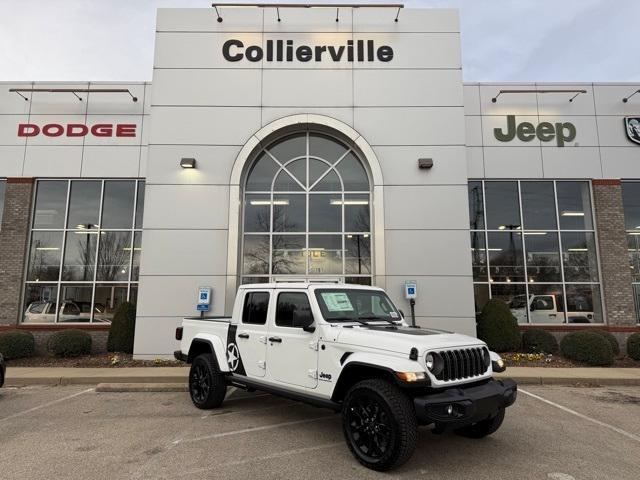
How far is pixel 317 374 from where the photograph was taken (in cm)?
507

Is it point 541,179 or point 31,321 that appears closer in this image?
point 31,321

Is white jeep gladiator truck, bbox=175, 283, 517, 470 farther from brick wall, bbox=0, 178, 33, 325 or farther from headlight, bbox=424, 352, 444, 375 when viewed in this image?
brick wall, bbox=0, 178, 33, 325

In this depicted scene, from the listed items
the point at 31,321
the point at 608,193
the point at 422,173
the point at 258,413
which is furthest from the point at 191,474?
the point at 608,193

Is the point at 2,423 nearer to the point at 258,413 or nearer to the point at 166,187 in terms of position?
the point at 258,413

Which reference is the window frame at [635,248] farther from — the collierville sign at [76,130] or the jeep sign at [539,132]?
the collierville sign at [76,130]

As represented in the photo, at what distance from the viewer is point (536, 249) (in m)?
13.7

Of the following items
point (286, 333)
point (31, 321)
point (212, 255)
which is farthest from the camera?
point (31, 321)

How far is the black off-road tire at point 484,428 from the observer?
502cm

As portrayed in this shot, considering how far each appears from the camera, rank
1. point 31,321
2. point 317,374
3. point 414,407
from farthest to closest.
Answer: point 31,321, point 317,374, point 414,407

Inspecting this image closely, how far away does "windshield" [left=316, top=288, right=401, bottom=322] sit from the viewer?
17.9 ft

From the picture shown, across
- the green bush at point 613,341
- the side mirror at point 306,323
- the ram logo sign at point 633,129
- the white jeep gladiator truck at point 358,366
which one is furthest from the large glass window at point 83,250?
the ram logo sign at point 633,129

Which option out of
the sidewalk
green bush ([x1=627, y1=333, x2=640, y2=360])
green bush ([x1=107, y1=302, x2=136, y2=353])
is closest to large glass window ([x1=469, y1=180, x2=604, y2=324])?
green bush ([x1=627, y1=333, x2=640, y2=360])

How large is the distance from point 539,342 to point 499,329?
1373 millimetres

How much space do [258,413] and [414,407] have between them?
3186mm
